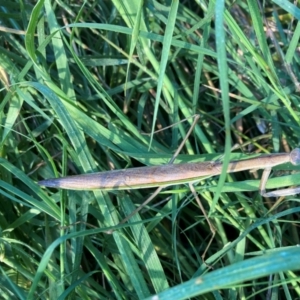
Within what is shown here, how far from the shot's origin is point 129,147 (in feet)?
3.43

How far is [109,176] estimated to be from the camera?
96 centimetres

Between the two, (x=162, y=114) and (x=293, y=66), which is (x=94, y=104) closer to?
(x=162, y=114)

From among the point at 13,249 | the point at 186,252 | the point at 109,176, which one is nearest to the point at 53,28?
the point at 109,176

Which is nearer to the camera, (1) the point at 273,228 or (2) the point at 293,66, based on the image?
(1) the point at 273,228

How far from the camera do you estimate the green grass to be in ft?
3.10

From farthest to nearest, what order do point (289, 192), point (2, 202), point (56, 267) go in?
point (2, 202) < point (56, 267) < point (289, 192)

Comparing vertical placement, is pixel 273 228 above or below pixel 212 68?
below

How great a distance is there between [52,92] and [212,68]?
57 cm

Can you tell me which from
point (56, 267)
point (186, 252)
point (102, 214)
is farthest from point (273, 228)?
point (56, 267)

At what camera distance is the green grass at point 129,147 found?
0.94 meters

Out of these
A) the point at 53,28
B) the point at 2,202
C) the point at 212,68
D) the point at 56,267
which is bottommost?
the point at 56,267

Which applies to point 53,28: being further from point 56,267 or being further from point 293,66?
point 293,66

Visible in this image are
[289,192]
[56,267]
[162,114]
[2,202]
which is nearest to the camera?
[289,192]

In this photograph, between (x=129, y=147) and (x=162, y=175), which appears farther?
(x=129, y=147)
